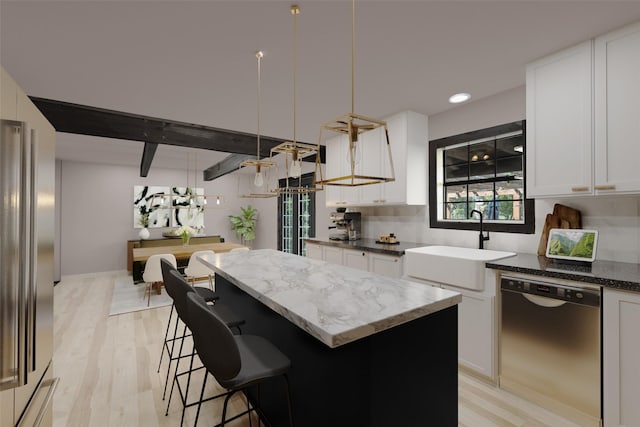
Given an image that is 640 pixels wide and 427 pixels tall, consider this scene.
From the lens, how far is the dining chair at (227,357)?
1.09 metres

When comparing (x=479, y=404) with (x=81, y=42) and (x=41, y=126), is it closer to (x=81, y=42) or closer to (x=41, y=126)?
(x=41, y=126)

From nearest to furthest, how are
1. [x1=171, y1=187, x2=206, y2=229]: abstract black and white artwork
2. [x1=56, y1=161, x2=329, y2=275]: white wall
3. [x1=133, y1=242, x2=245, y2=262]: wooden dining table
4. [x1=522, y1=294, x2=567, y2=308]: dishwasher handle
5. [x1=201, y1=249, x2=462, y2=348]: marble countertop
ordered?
1. [x1=201, y1=249, x2=462, y2=348]: marble countertop
2. [x1=522, y1=294, x2=567, y2=308]: dishwasher handle
3. [x1=133, y1=242, x2=245, y2=262]: wooden dining table
4. [x1=56, y1=161, x2=329, y2=275]: white wall
5. [x1=171, y1=187, x2=206, y2=229]: abstract black and white artwork

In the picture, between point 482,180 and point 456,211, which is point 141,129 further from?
point 482,180

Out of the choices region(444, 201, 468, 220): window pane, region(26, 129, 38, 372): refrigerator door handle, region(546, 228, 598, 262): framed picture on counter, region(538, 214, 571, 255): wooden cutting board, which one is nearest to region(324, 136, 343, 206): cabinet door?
region(444, 201, 468, 220): window pane

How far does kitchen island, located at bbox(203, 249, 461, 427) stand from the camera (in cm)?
116

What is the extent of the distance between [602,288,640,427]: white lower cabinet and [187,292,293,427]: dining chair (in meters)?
1.80

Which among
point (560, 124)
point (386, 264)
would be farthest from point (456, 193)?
point (560, 124)

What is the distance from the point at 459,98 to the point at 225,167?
4427mm

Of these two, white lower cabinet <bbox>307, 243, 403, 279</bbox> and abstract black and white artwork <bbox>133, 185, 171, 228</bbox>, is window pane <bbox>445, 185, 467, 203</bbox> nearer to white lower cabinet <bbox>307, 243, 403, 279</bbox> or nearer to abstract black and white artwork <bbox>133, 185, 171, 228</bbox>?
white lower cabinet <bbox>307, 243, 403, 279</bbox>

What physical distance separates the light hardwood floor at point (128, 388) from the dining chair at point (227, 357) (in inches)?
35.3

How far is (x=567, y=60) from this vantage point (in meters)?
A: 2.06

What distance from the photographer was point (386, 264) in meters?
3.04

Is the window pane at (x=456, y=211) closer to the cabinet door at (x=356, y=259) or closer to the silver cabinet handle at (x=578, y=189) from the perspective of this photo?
the cabinet door at (x=356, y=259)

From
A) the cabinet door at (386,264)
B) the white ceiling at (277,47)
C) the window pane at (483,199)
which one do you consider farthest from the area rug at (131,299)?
the window pane at (483,199)
